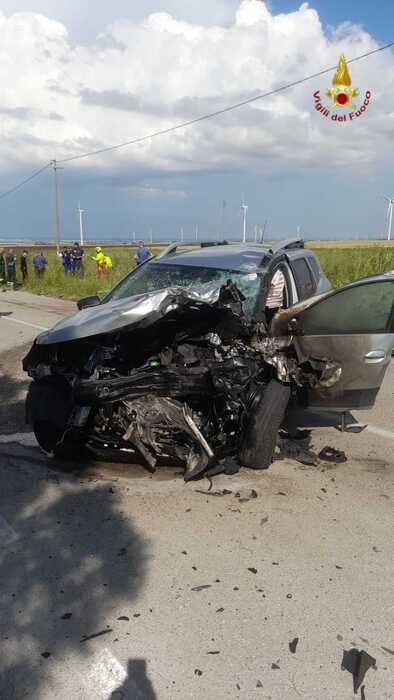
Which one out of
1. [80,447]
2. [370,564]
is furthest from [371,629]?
[80,447]

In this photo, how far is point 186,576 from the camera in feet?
9.47

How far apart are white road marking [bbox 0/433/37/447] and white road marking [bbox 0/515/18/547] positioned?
1369 millimetres

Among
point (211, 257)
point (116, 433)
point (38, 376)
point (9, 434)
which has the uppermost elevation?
point (211, 257)

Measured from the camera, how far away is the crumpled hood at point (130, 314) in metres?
3.90

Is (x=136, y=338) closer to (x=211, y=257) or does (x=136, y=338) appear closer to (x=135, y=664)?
(x=211, y=257)

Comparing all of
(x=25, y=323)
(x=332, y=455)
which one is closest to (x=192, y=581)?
(x=332, y=455)

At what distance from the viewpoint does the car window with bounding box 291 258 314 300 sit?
19.3 feet

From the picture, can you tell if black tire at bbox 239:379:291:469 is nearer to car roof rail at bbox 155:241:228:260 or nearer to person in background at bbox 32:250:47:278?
car roof rail at bbox 155:241:228:260

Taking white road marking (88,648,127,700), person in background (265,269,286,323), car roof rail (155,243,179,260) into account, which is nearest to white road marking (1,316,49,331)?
car roof rail (155,243,179,260)

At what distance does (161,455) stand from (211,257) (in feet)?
8.34

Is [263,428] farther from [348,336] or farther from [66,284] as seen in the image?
[66,284]

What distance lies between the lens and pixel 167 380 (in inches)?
152

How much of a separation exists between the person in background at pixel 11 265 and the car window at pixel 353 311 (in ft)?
67.6

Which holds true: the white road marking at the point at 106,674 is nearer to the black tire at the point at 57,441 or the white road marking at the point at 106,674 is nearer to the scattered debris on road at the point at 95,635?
the scattered debris on road at the point at 95,635
